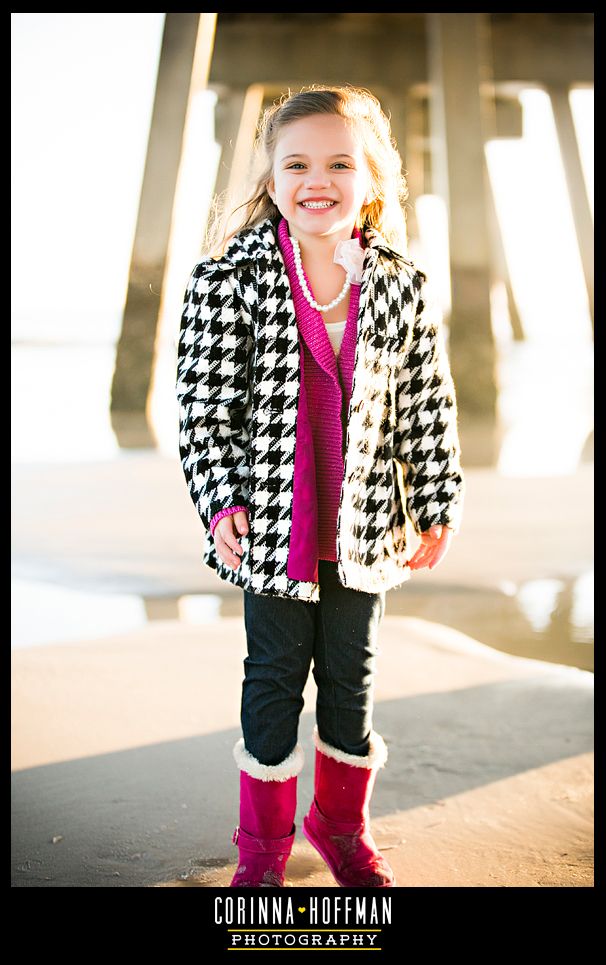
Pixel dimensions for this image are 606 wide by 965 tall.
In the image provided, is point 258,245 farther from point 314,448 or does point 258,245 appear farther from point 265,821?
point 265,821

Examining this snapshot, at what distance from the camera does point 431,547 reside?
6.91 ft

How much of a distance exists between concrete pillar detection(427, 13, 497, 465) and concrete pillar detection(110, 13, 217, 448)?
1.73 m

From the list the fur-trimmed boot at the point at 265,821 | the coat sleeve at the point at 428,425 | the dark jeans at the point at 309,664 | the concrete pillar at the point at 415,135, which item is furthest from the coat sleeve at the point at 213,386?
the concrete pillar at the point at 415,135

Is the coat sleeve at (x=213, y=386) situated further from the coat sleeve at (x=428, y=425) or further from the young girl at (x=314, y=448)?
the coat sleeve at (x=428, y=425)

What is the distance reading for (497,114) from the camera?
1432cm

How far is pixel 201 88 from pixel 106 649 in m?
5.30

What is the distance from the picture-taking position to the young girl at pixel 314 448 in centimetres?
194

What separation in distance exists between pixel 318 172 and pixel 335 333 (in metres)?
0.30

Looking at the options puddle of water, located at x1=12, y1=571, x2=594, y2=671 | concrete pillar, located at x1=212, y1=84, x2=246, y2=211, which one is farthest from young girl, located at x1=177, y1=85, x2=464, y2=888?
concrete pillar, located at x1=212, y1=84, x2=246, y2=211

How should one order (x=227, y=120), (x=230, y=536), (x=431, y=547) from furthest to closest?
(x=227, y=120) → (x=431, y=547) → (x=230, y=536)
